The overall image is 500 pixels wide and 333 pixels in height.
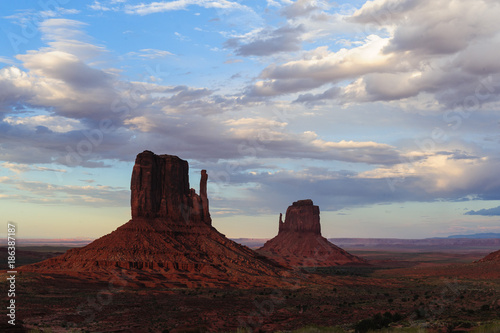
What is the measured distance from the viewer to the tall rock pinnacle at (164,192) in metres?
101

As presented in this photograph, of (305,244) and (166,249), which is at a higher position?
(166,249)

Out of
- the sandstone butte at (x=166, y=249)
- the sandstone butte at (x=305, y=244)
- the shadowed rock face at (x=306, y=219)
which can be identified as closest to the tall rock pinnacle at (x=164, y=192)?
the sandstone butte at (x=166, y=249)

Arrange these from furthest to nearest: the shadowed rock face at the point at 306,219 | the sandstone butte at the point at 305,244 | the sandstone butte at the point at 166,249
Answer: the shadowed rock face at the point at 306,219
the sandstone butte at the point at 305,244
the sandstone butte at the point at 166,249

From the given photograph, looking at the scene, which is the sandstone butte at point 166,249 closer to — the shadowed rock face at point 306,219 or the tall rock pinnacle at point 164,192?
the tall rock pinnacle at point 164,192

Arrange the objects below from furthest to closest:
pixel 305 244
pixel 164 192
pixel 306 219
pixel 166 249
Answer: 1. pixel 306 219
2. pixel 305 244
3. pixel 164 192
4. pixel 166 249

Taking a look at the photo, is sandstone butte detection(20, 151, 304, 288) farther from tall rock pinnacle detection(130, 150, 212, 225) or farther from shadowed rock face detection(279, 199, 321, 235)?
shadowed rock face detection(279, 199, 321, 235)

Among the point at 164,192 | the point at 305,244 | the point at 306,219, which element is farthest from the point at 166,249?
the point at 306,219

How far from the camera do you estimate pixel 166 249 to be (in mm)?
91438

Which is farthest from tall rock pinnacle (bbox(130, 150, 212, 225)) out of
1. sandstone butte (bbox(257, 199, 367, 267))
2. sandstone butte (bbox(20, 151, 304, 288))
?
sandstone butte (bbox(257, 199, 367, 267))

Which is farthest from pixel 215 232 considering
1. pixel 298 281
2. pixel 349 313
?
pixel 349 313

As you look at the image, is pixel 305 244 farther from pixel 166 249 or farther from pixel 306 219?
pixel 166 249

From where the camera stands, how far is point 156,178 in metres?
105

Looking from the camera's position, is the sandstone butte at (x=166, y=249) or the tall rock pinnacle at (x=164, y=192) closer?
the sandstone butte at (x=166, y=249)

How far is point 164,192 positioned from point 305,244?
92.2 metres
